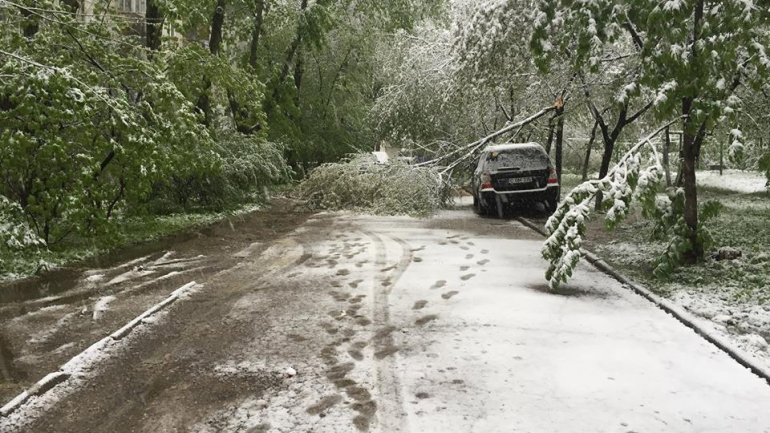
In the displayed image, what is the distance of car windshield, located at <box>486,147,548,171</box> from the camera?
16.9 m

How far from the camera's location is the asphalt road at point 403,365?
4.47 metres

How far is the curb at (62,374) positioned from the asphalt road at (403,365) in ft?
0.20

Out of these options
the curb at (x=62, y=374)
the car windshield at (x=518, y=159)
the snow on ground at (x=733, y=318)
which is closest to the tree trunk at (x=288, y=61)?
the car windshield at (x=518, y=159)

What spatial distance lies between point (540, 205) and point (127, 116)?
11987mm

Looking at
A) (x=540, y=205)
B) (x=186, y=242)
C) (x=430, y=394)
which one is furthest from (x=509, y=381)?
(x=540, y=205)

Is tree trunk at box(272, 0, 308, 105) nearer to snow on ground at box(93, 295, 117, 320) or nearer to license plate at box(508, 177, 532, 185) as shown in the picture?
license plate at box(508, 177, 532, 185)

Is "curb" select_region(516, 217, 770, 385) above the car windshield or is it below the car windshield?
below

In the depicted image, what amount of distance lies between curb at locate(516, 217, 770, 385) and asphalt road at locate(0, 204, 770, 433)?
3.4 inches

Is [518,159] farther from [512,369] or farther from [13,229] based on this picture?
[512,369]

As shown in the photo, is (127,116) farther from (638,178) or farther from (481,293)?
(638,178)

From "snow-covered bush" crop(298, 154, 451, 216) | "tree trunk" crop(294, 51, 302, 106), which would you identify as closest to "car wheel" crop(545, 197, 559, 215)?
"snow-covered bush" crop(298, 154, 451, 216)

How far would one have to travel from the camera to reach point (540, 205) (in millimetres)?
18297

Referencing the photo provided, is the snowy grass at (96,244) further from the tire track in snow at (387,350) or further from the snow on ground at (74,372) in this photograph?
the tire track in snow at (387,350)

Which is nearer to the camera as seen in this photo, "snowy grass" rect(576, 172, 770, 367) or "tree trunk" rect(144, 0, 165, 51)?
"snowy grass" rect(576, 172, 770, 367)
